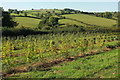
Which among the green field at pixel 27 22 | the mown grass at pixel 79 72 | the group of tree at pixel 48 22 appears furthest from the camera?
the group of tree at pixel 48 22

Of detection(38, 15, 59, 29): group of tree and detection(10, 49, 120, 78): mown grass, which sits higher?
detection(38, 15, 59, 29): group of tree

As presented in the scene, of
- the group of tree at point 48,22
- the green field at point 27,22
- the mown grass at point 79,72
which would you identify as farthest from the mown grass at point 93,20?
the mown grass at point 79,72

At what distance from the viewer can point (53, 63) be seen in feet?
37.5

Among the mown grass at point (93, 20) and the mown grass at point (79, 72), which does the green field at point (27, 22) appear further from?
the mown grass at point (79, 72)

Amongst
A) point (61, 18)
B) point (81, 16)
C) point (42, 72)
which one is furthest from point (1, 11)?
point (42, 72)

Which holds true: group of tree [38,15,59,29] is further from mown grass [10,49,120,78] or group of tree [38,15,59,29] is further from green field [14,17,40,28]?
mown grass [10,49,120,78]

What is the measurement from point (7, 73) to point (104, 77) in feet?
21.4

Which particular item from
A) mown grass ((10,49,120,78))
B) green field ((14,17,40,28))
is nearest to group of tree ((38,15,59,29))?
green field ((14,17,40,28))

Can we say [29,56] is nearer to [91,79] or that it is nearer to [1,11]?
[91,79]

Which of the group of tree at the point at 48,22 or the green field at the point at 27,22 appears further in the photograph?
the group of tree at the point at 48,22

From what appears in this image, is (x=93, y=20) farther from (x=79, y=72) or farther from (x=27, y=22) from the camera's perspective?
(x=79, y=72)

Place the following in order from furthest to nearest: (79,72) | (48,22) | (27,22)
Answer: (48,22) < (27,22) < (79,72)

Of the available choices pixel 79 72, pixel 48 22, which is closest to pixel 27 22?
pixel 48 22

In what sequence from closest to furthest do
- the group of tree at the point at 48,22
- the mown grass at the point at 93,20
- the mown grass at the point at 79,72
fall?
the mown grass at the point at 79,72
the mown grass at the point at 93,20
the group of tree at the point at 48,22
